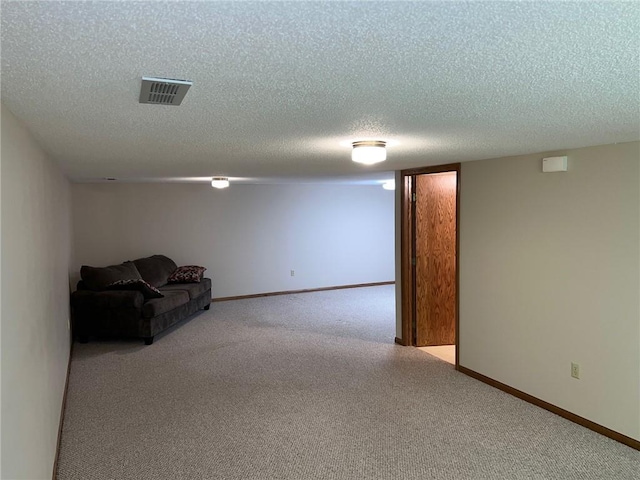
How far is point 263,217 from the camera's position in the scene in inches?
318

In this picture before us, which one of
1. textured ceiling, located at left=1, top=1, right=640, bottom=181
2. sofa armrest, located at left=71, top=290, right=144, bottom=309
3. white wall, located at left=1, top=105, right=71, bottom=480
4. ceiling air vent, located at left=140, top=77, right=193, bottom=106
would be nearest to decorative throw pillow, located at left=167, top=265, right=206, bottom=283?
sofa armrest, located at left=71, top=290, right=144, bottom=309

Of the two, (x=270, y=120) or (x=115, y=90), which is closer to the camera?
(x=115, y=90)

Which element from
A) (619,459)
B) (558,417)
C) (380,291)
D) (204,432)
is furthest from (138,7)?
(380,291)

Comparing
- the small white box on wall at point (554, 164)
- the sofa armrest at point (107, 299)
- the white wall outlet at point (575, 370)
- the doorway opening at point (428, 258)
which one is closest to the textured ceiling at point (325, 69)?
the small white box on wall at point (554, 164)

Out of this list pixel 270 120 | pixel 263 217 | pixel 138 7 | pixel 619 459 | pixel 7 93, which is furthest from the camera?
pixel 263 217

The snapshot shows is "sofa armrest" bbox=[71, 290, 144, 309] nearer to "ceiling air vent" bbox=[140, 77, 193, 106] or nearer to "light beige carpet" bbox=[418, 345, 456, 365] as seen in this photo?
"light beige carpet" bbox=[418, 345, 456, 365]

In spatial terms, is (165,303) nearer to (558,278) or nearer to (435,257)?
(435,257)

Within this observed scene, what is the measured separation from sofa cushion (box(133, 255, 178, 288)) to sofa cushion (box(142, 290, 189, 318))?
0.61 m

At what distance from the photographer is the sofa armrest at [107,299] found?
5.29m

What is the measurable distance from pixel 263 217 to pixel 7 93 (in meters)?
6.47

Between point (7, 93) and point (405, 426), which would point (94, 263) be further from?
point (7, 93)

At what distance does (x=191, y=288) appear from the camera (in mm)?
6391

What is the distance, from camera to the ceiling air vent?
1511 millimetres

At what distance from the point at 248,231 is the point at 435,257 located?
12.3 feet
